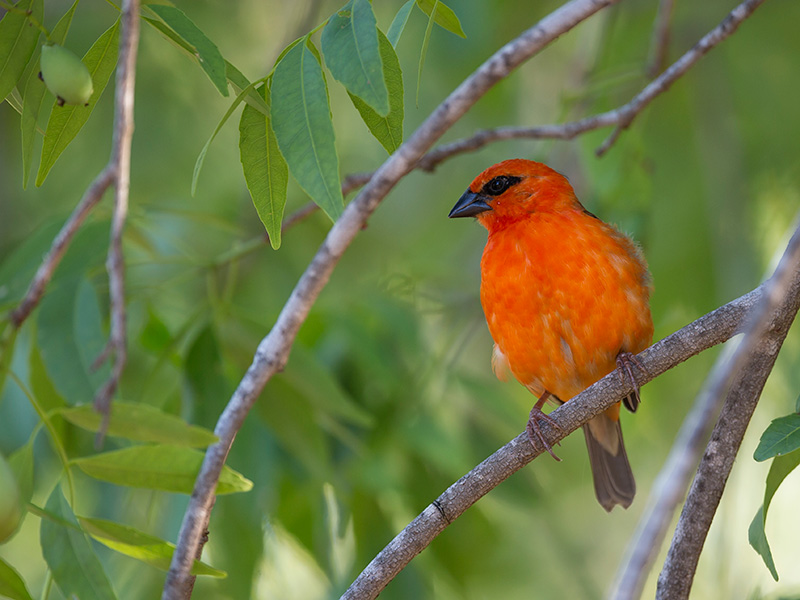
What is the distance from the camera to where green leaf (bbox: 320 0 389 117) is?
1912mm

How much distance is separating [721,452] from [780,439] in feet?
0.56

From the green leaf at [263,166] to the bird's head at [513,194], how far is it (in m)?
1.87

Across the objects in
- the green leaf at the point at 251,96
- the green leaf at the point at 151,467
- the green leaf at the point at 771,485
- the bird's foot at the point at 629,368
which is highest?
the green leaf at the point at 251,96

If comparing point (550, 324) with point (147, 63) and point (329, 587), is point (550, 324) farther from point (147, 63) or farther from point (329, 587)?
point (147, 63)

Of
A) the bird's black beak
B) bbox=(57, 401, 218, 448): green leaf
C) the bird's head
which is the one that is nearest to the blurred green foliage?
the bird's head

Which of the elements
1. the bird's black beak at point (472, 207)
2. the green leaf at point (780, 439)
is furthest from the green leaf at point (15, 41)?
the bird's black beak at point (472, 207)

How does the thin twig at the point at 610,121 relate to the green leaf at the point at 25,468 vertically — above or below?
above

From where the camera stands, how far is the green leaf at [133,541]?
2.25 metres

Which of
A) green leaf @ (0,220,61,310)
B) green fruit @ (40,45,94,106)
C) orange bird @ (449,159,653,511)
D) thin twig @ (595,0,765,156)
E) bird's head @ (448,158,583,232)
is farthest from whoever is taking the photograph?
bird's head @ (448,158,583,232)

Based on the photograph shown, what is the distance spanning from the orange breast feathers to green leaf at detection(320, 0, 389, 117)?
5.55 ft

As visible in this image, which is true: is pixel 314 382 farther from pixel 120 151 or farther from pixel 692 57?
pixel 120 151

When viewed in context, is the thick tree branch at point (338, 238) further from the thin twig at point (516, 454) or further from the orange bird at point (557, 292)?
the orange bird at point (557, 292)

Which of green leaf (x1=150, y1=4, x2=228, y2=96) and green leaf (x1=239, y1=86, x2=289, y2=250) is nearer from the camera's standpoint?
green leaf (x1=150, y1=4, x2=228, y2=96)

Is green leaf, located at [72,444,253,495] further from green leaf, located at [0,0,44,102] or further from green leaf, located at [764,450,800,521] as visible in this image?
green leaf, located at [764,450,800,521]
